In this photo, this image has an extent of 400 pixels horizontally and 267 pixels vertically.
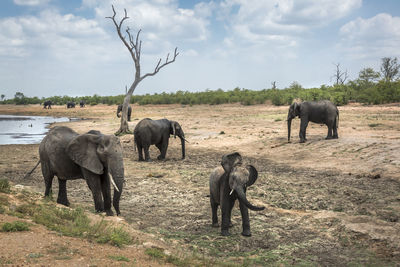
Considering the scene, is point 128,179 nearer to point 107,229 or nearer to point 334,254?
point 107,229

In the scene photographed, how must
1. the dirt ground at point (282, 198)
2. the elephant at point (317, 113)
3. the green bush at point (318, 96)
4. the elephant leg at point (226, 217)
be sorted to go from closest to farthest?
the dirt ground at point (282, 198) < the elephant leg at point (226, 217) < the elephant at point (317, 113) < the green bush at point (318, 96)

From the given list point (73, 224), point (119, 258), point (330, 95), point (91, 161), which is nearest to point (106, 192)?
point (91, 161)

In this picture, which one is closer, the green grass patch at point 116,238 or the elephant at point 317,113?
the green grass patch at point 116,238

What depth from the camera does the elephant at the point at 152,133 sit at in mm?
16047

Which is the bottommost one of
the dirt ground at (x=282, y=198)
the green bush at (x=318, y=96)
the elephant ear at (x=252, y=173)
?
the dirt ground at (x=282, y=198)

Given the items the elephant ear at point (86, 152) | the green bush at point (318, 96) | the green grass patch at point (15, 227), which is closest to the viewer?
the green grass patch at point (15, 227)

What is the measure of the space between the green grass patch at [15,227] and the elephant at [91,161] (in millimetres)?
1979

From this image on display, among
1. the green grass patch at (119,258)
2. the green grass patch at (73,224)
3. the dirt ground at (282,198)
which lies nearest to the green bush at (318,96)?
the dirt ground at (282,198)

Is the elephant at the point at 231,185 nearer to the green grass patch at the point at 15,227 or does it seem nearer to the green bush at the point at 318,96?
the green grass patch at the point at 15,227

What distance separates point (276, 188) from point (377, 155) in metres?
4.92

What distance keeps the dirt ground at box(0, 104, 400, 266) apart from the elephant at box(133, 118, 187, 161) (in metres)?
0.57

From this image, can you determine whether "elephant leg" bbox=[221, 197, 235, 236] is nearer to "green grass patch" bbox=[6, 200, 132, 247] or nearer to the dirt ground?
the dirt ground

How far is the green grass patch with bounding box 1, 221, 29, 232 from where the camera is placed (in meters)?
5.70

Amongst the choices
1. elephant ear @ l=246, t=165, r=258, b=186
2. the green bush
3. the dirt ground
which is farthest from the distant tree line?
elephant ear @ l=246, t=165, r=258, b=186
